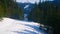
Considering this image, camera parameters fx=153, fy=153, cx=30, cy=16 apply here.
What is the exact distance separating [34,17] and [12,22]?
3.17 ft

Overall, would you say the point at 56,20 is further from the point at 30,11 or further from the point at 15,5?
the point at 15,5

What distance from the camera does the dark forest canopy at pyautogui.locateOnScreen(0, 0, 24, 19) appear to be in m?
5.35

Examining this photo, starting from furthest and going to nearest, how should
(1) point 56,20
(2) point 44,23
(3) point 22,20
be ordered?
(3) point 22,20, (2) point 44,23, (1) point 56,20

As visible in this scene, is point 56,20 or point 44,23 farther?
point 44,23

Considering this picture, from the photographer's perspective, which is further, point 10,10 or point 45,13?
point 10,10

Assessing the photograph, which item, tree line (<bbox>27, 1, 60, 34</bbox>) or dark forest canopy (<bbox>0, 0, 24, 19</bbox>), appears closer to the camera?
tree line (<bbox>27, 1, 60, 34</bbox>)

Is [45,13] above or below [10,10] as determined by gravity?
below

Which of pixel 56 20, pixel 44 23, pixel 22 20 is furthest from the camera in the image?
pixel 22 20

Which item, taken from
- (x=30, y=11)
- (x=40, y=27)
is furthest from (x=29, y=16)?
Result: (x=40, y=27)

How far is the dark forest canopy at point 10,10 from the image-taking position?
5.35 m

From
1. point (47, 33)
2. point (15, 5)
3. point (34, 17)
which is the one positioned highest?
point (15, 5)

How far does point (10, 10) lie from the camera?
5.41 m

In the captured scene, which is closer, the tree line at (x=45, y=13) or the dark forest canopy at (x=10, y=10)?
the tree line at (x=45, y=13)

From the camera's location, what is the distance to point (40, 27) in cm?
520
